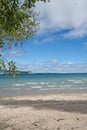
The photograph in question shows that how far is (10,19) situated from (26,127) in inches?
255

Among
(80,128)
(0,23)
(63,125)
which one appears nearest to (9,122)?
(63,125)

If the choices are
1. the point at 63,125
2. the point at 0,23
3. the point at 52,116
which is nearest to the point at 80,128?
the point at 63,125

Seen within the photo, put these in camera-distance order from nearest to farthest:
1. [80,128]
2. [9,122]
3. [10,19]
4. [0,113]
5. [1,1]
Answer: [1,1] < [10,19] < [80,128] < [9,122] < [0,113]

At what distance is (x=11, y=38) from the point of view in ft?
58.9

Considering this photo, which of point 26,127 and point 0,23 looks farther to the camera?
point 26,127

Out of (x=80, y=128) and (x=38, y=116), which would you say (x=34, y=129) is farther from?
(x=38, y=116)

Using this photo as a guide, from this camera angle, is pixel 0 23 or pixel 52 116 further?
pixel 52 116

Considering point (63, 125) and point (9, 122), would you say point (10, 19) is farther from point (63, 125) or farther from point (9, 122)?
point (9, 122)

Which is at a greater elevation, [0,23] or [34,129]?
[0,23]

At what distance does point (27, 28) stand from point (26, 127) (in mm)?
5879

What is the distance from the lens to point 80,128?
14.5 meters

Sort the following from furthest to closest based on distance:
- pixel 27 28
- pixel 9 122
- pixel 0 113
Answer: pixel 0 113, pixel 27 28, pixel 9 122

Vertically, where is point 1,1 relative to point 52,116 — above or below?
above

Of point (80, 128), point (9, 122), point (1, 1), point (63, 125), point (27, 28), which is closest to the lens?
point (1, 1)
